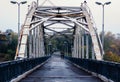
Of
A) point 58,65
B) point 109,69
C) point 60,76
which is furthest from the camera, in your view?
point 58,65

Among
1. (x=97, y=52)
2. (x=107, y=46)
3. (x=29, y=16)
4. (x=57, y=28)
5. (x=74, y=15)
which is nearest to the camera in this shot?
(x=97, y=52)

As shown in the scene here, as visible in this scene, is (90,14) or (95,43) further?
(90,14)

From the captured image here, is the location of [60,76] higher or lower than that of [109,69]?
lower

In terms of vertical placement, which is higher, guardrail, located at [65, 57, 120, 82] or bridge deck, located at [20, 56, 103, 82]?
guardrail, located at [65, 57, 120, 82]

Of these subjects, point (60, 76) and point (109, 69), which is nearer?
point (109, 69)

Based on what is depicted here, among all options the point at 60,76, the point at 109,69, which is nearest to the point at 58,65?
the point at 60,76

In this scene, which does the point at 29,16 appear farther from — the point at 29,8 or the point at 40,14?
the point at 40,14

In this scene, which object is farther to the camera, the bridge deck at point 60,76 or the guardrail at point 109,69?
the bridge deck at point 60,76

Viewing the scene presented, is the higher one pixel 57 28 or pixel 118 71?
pixel 57 28

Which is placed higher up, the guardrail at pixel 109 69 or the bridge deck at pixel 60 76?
the guardrail at pixel 109 69

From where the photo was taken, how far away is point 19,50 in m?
49.9

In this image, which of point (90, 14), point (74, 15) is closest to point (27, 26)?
point (90, 14)

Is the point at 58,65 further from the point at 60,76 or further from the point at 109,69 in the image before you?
the point at 109,69

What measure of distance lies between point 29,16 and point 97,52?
15166 millimetres
